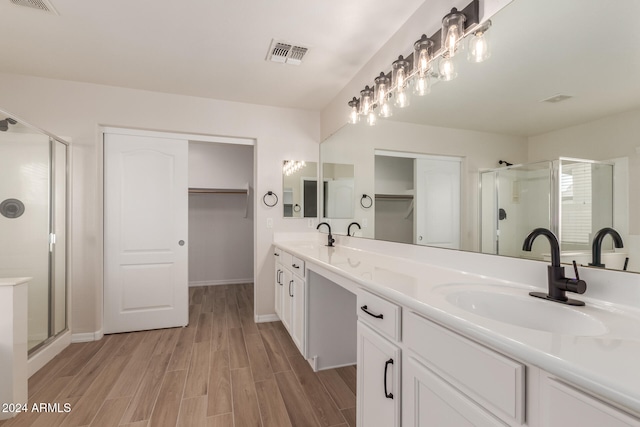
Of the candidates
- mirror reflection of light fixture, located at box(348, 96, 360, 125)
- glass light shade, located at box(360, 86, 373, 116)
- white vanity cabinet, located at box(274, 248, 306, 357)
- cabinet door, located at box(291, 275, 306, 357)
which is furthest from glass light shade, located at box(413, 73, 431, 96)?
cabinet door, located at box(291, 275, 306, 357)

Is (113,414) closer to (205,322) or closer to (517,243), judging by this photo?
(205,322)

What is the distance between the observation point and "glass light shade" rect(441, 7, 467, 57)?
1469 mm

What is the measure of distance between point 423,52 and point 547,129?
82 cm

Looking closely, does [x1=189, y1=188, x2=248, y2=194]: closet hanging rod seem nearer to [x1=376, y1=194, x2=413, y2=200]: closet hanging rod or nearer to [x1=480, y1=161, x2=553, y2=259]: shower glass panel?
[x1=376, y1=194, x2=413, y2=200]: closet hanging rod

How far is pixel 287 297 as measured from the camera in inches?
108

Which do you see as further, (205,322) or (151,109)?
(205,322)

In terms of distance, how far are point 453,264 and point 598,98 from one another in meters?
0.92

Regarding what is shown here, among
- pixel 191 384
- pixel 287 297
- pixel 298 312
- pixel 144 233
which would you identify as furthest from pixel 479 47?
pixel 144 233

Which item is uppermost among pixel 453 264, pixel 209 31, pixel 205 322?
pixel 209 31

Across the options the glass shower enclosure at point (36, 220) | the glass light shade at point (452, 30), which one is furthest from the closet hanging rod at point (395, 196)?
the glass shower enclosure at point (36, 220)

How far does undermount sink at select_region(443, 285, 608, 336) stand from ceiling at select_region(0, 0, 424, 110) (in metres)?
1.68

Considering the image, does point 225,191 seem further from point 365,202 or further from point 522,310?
point 522,310

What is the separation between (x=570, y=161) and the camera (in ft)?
3.62

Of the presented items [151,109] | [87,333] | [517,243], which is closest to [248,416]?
[517,243]
